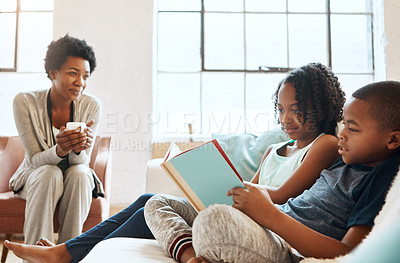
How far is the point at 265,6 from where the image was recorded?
3533 mm

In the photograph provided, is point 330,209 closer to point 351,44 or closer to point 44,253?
point 44,253

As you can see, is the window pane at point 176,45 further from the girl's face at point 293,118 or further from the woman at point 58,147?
the girl's face at point 293,118

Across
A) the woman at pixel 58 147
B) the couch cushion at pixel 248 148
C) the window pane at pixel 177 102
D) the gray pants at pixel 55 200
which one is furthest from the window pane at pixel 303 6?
the gray pants at pixel 55 200

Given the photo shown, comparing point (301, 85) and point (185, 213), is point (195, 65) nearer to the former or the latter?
point (301, 85)

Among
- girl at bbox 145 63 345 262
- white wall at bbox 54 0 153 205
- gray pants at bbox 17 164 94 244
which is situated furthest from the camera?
white wall at bbox 54 0 153 205

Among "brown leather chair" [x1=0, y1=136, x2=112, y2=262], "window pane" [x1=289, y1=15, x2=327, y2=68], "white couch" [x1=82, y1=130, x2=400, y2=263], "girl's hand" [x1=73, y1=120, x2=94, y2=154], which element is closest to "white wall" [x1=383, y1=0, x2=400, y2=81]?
"window pane" [x1=289, y1=15, x2=327, y2=68]

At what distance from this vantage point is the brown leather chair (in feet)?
6.76

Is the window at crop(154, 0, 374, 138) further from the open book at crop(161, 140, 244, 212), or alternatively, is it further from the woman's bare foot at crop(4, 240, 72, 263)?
the open book at crop(161, 140, 244, 212)

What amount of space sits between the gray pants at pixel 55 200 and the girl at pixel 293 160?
38cm

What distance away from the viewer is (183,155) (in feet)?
3.04

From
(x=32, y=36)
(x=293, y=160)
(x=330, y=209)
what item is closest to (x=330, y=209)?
(x=330, y=209)

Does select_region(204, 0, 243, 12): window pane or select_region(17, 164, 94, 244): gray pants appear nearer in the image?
select_region(17, 164, 94, 244): gray pants

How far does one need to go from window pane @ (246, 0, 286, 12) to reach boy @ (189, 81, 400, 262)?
2.71 m

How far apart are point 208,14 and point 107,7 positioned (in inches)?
35.9
